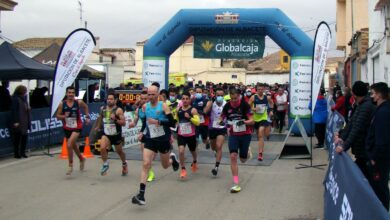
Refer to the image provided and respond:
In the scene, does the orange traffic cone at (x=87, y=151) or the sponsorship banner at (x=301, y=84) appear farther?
the sponsorship banner at (x=301, y=84)

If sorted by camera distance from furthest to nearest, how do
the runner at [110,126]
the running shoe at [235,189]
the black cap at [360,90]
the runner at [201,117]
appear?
the runner at [201,117] < the runner at [110,126] < the running shoe at [235,189] < the black cap at [360,90]

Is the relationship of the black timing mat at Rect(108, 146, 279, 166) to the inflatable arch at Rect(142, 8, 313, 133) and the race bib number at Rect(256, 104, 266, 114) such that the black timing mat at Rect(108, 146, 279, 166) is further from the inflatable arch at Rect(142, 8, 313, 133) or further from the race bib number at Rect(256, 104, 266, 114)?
the inflatable arch at Rect(142, 8, 313, 133)

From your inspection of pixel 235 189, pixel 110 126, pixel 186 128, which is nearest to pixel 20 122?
pixel 110 126

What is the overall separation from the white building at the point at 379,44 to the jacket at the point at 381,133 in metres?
12.6

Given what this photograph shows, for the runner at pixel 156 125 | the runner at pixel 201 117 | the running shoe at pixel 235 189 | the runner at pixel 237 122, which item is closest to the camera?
the runner at pixel 156 125

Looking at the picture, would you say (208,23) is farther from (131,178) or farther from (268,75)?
(268,75)

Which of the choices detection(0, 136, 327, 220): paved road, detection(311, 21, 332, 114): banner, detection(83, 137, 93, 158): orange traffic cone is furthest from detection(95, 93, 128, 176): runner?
detection(311, 21, 332, 114): banner

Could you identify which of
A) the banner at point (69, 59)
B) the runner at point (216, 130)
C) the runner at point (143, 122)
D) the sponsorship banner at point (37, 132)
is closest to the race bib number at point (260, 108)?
the runner at point (216, 130)

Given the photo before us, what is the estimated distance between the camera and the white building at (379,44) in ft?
58.6

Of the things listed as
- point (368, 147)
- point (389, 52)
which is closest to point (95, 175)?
point (368, 147)

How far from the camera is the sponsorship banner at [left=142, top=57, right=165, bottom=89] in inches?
705

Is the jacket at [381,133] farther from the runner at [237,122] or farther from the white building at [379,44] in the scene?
the white building at [379,44]

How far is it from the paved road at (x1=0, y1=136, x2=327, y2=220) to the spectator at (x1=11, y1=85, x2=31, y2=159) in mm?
1138

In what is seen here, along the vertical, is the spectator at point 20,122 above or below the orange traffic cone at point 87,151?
above
